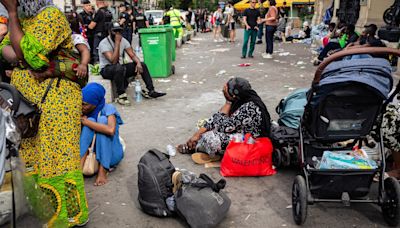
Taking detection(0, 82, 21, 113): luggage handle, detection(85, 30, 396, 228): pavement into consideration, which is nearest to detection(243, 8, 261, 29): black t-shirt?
detection(85, 30, 396, 228): pavement

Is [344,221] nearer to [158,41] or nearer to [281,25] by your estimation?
[158,41]

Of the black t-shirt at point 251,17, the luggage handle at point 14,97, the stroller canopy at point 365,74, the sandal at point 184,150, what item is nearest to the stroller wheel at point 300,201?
the stroller canopy at point 365,74

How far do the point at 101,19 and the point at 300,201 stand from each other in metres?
8.75

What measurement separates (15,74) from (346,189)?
113 inches

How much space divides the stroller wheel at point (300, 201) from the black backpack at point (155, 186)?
43.5 inches

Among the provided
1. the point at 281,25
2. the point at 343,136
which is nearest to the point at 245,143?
the point at 343,136

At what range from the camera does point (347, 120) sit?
132 inches

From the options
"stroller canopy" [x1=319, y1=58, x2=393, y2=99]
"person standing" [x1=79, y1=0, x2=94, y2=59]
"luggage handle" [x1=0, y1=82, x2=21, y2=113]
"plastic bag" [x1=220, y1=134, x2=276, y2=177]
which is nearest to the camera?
"luggage handle" [x1=0, y1=82, x2=21, y2=113]

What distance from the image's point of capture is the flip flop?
4789 mm

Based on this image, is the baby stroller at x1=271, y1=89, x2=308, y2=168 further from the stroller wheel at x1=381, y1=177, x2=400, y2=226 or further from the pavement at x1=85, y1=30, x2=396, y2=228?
the stroller wheel at x1=381, y1=177, x2=400, y2=226

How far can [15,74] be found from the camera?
3.09m

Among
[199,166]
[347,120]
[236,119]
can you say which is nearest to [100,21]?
[199,166]

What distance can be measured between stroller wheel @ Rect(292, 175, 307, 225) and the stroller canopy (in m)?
0.86

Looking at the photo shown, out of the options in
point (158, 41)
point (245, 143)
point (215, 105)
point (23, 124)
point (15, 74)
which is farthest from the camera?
point (158, 41)
